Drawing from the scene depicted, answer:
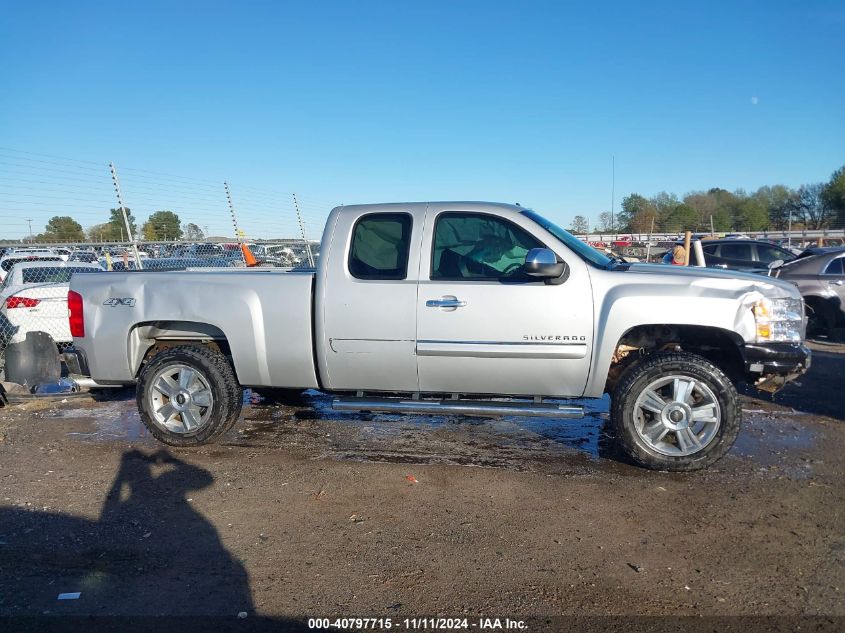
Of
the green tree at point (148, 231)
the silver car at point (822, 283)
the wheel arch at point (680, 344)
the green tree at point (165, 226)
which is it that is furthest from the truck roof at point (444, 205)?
the green tree at point (148, 231)

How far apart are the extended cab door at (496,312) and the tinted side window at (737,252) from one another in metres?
10.9

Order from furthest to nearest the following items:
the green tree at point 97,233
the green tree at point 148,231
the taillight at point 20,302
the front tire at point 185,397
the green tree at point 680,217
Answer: the green tree at point 680,217, the green tree at point 97,233, the green tree at point 148,231, the taillight at point 20,302, the front tire at point 185,397

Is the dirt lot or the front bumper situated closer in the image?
the dirt lot

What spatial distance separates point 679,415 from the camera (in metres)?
4.81

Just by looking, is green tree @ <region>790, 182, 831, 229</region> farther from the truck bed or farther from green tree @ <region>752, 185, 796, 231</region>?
the truck bed

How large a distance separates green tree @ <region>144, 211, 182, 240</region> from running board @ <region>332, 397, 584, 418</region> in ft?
42.8

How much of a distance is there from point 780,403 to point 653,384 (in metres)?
3.02

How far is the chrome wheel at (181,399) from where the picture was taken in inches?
219

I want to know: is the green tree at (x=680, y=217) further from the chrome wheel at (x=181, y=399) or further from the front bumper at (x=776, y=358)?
the chrome wheel at (x=181, y=399)

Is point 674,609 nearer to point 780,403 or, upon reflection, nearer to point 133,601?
point 133,601

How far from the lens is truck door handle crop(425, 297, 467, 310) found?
5.00 m

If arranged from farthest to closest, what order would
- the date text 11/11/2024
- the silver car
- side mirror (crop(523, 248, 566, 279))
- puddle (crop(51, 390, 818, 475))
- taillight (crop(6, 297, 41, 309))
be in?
the silver car, taillight (crop(6, 297, 41, 309)), puddle (crop(51, 390, 818, 475)), side mirror (crop(523, 248, 566, 279)), the date text 11/11/2024

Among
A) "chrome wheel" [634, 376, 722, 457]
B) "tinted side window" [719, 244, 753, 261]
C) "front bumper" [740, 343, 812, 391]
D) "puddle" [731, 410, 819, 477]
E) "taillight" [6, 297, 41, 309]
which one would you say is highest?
"taillight" [6, 297, 41, 309]

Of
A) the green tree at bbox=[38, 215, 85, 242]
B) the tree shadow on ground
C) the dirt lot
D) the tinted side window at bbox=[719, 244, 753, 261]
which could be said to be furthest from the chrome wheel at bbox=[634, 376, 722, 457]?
the green tree at bbox=[38, 215, 85, 242]
